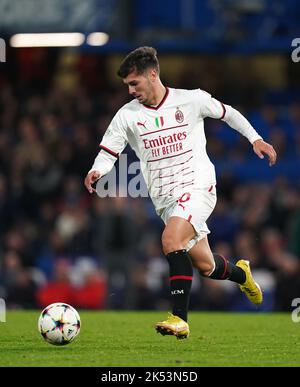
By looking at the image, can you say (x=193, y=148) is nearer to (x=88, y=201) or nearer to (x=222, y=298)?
(x=222, y=298)

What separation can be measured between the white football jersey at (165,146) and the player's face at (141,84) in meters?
0.14

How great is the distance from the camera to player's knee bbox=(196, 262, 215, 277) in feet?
29.9

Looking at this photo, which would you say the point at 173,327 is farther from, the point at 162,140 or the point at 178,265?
the point at 162,140

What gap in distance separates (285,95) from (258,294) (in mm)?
11631

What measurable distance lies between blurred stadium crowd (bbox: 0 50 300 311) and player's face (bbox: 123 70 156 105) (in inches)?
245

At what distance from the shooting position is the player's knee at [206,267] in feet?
29.9

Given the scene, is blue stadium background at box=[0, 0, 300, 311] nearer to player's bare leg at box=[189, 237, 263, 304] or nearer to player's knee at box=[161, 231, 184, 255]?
→ player's bare leg at box=[189, 237, 263, 304]

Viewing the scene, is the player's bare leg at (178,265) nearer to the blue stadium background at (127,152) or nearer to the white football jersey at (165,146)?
the white football jersey at (165,146)

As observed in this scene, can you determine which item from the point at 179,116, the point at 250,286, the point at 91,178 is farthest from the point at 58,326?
the point at 250,286

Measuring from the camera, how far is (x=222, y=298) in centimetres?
1533

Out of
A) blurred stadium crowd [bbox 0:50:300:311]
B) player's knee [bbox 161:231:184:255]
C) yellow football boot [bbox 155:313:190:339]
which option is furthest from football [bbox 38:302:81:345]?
blurred stadium crowd [bbox 0:50:300:311]

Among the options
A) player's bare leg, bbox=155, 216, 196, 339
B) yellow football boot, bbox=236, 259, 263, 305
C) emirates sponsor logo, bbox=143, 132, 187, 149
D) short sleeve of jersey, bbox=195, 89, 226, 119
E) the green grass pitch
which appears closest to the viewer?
the green grass pitch

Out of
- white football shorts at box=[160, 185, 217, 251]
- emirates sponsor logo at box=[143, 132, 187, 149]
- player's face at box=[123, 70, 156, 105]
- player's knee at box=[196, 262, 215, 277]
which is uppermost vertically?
player's face at box=[123, 70, 156, 105]

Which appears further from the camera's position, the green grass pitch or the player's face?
the player's face
